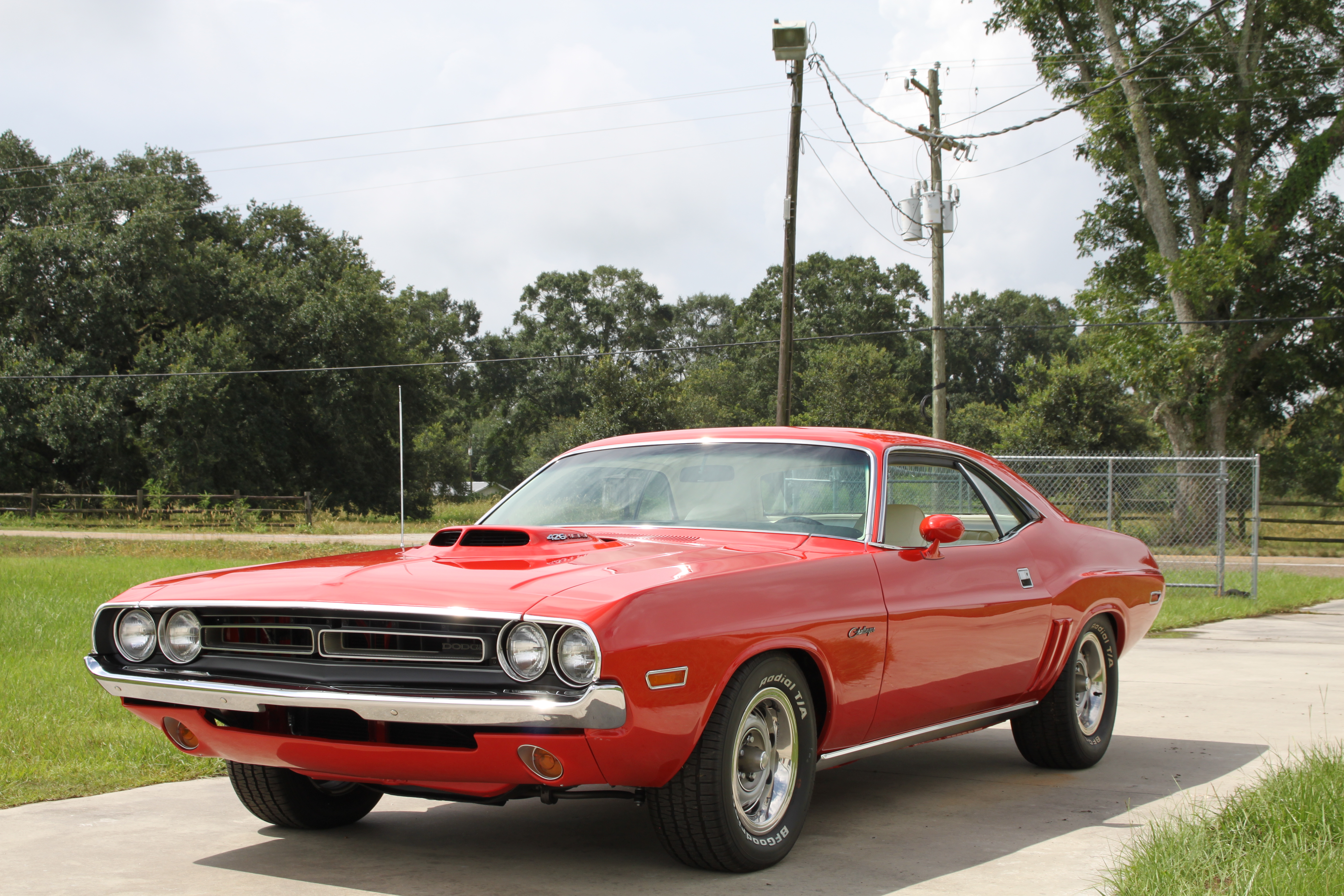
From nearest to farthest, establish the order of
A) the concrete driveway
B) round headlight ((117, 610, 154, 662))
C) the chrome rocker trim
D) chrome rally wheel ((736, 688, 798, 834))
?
the concrete driveway, chrome rally wheel ((736, 688, 798, 834)), round headlight ((117, 610, 154, 662)), the chrome rocker trim

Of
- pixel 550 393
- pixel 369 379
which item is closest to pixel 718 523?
pixel 369 379

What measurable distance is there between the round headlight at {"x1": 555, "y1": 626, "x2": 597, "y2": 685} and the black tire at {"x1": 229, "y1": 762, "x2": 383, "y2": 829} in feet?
4.84

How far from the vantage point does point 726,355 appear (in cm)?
9319

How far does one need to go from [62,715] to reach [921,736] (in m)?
5.09

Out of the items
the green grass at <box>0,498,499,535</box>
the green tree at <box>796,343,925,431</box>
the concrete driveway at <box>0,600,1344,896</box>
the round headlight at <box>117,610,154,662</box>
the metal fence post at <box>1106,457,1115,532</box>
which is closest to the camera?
the concrete driveway at <box>0,600,1344,896</box>

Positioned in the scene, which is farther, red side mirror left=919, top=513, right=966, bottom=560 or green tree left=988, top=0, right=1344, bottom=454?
green tree left=988, top=0, right=1344, bottom=454

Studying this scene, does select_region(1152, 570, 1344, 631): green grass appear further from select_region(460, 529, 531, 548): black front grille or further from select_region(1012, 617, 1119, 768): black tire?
select_region(460, 529, 531, 548): black front grille

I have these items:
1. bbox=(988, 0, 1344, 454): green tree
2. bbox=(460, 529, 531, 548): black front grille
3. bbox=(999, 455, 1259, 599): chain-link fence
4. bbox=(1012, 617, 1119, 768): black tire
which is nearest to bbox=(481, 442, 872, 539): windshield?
bbox=(460, 529, 531, 548): black front grille

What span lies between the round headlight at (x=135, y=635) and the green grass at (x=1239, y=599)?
10987 mm

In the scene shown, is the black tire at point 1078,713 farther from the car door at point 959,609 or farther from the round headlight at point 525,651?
the round headlight at point 525,651

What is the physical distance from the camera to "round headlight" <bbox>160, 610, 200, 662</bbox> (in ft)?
13.7

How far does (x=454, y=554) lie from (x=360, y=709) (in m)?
0.98

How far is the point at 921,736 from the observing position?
5.03 metres

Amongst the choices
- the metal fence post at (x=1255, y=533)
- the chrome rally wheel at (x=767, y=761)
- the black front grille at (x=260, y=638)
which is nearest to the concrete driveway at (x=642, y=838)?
the chrome rally wheel at (x=767, y=761)
